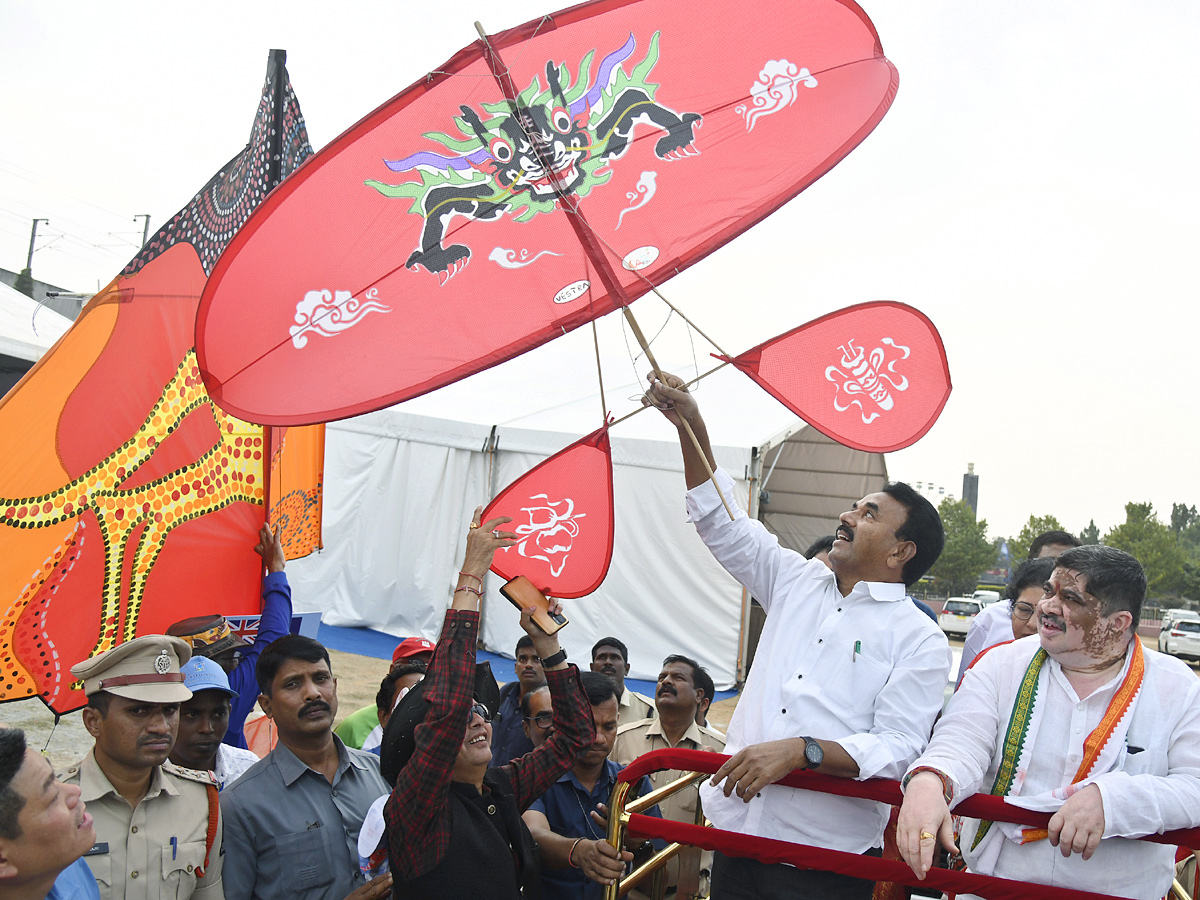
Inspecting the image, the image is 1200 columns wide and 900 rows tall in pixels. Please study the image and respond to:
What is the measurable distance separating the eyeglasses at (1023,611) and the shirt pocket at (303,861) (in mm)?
2893

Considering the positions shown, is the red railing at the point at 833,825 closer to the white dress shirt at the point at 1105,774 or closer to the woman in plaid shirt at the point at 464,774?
the white dress shirt at the point at 1105,774

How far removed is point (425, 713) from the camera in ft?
6.96

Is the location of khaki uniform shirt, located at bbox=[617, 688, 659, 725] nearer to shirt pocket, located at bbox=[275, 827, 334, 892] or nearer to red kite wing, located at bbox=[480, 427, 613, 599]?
red kite wing, located at bbox=[480, 427, 613, 599]

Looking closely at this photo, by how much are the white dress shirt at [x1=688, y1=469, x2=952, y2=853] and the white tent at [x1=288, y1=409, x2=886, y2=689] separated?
21.8 feet

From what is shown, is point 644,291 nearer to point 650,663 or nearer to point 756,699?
point 756,699

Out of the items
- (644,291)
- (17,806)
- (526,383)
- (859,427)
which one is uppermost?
(526,383)

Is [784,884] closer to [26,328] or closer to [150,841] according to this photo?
[150,841]

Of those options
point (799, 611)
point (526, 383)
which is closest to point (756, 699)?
point (799, 611)

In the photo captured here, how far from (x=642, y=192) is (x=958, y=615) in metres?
26.4

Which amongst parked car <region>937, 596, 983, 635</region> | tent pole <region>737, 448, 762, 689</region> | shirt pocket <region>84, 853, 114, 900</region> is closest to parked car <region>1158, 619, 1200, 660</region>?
parked car <region>937, 596, 983, 635</region>

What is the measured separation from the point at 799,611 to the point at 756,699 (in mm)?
259

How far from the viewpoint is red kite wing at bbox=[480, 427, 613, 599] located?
Result: 9.50ft

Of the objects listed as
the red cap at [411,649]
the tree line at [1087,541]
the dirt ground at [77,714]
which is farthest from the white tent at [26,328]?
the tree line at [1087,541]

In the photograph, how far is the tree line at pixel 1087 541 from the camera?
38.9m
